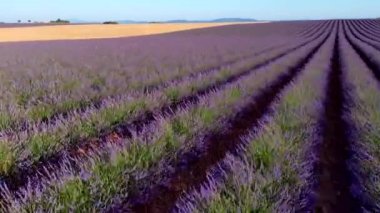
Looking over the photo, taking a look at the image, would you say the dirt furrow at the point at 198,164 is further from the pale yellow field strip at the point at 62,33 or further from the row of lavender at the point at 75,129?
the pale yellow field strip at the point at 62,33

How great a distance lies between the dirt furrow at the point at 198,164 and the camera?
3920mm

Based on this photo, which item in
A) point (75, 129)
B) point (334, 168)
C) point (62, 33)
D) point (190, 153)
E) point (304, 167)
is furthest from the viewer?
point (62, 33)

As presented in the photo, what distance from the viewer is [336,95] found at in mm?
9383

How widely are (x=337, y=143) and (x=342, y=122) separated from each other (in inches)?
45.9

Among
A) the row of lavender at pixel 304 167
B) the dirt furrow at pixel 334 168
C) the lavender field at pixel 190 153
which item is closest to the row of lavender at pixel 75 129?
the lavender field at pixel 190 153

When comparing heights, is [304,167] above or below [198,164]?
above

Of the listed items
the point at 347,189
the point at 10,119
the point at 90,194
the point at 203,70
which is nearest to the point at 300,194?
the point at 347,189

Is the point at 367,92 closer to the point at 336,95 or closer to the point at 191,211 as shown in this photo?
the point at 336,95

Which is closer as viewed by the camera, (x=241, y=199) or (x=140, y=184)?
(x=241, y=199)

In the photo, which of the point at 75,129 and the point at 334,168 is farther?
the point at 75,129

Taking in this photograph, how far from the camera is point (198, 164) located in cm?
493

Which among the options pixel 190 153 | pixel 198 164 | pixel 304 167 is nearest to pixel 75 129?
pixel 190 153

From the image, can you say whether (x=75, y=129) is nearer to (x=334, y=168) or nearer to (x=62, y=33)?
(x=334, y=168)

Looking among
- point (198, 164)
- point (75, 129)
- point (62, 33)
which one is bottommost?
point (62, 33)
